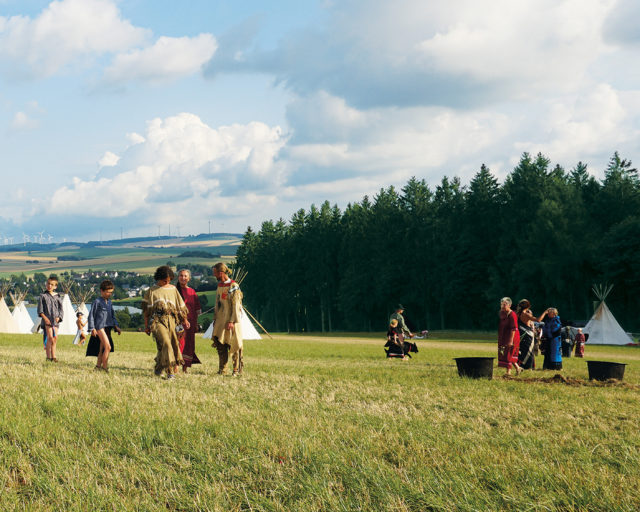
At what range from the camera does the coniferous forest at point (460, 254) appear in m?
53.0

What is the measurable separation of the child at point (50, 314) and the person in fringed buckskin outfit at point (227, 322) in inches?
182

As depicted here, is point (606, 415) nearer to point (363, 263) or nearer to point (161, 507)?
point (161, 507)

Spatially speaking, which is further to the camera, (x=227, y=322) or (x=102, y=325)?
(x=102, y=325)

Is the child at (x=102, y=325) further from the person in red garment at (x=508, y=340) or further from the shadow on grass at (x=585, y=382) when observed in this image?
the person in red garment at (x=508, y=340)

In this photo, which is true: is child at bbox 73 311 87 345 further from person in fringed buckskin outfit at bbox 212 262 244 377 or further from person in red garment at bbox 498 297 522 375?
person in red garment at bbox 498 297 522 375

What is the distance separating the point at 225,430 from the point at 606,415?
5.37m

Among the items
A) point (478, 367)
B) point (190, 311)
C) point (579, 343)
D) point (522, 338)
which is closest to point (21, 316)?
point (579, 343)

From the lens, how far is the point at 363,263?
232ft

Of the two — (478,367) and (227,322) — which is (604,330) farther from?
(227,322)

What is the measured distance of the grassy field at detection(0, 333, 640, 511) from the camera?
14.4ft

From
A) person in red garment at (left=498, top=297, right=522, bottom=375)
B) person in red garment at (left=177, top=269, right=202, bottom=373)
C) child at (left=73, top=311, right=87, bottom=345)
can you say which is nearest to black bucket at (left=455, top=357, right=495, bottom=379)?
person in red garment at (left=498, top=297, right=522, bottom=375)

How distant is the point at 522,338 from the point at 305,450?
40.8 feet

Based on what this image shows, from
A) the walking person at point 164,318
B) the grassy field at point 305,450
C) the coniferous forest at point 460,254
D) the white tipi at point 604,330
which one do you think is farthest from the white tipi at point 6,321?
the white tipi at point 604,330

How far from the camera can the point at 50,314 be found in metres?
14.7
